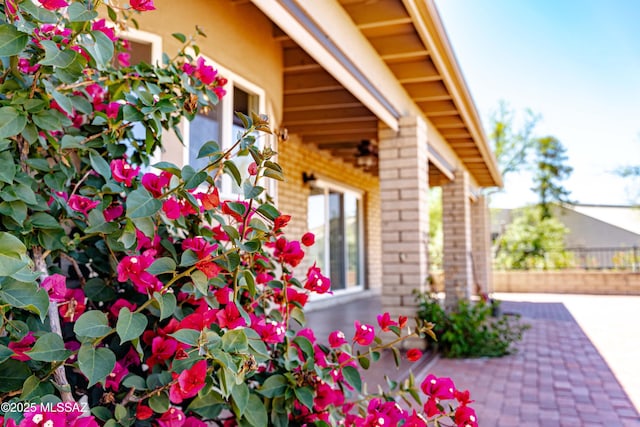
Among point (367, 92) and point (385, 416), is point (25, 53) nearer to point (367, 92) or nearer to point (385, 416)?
point (385, 416)

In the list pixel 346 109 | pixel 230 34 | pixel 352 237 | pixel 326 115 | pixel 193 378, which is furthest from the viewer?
pixel 352 237

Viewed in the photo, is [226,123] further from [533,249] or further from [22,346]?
[533,249]

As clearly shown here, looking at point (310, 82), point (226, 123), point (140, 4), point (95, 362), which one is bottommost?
point (95, 362)

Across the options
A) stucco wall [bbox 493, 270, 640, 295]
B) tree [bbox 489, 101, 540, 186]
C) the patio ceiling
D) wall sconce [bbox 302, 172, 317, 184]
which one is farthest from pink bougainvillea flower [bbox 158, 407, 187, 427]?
tree [bbox 489, 101, 540, 186]

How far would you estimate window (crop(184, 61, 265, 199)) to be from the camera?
3.45 metres

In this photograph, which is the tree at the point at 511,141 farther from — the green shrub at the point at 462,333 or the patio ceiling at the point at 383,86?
the green shrub at the point at 462,333

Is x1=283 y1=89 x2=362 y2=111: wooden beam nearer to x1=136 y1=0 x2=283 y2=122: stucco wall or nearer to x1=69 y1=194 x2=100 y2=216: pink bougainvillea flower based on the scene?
x1=136 y1=0 x2=283 y2=122: stucco wall

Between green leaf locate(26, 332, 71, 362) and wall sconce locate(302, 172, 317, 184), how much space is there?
685 centimetres

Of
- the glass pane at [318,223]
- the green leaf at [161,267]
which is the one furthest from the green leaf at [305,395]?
the glass pane at [318,223]

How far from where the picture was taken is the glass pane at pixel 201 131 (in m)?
3.41

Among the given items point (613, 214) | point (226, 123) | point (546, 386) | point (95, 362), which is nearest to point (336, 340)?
point (95, 362)

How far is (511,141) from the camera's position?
2372 cm

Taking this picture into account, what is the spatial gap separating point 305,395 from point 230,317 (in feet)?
1.29

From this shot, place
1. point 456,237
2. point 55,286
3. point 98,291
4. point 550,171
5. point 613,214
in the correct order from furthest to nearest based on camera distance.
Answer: point 613,214 → point 550,171 → point 456,237 → point 98,291 → point 55,286
